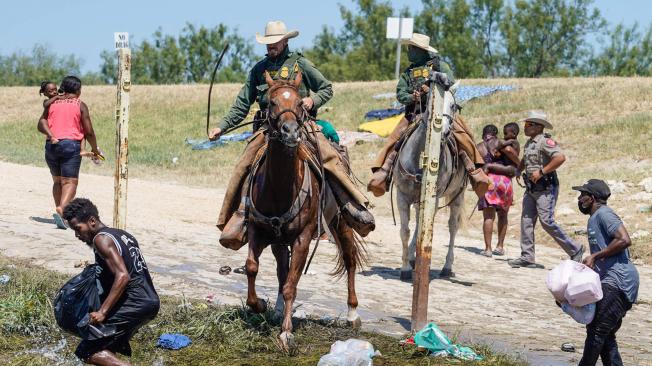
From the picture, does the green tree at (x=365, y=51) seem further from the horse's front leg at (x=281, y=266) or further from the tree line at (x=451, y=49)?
the horse's front leg at (x=281, y=266)

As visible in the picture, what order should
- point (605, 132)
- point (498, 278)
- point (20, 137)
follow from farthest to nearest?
point (20, 137) → point (605, 132) → point (498, 278)

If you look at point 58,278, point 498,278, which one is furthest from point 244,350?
point 498,278

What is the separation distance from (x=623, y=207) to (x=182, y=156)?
1473 cm

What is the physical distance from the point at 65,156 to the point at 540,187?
269 inches

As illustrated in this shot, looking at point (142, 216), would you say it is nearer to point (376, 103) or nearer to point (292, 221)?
point (292, 221)

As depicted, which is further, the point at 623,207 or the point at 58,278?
the point at 623,207

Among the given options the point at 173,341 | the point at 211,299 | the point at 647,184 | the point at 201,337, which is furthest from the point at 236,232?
the point at 647,184

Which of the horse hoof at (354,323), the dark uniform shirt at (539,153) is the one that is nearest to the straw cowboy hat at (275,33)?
the horse hoof at (354,323)

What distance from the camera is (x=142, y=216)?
17.5 metres

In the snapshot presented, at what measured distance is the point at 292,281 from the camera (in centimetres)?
905

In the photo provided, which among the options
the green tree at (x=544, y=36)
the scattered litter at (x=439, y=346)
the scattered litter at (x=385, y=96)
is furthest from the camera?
the green tree at (x=544, y=36)

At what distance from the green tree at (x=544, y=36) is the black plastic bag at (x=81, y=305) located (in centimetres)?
7302

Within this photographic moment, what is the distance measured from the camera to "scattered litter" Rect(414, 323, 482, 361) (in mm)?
8617

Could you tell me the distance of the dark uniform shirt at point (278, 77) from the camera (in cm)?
1024
